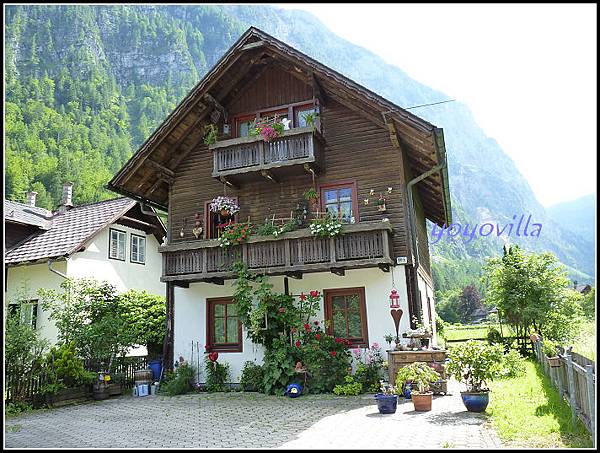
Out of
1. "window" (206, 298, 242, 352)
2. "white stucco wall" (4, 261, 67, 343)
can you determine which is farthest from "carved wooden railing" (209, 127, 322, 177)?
"white stucco wall" (4, 261, 67, 343)

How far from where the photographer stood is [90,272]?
19.8m

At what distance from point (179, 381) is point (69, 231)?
362 inches

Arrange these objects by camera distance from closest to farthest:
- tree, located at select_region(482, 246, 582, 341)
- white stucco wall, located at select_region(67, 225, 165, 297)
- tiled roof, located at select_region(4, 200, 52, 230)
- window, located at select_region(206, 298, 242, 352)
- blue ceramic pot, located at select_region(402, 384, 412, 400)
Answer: blue ceramic pot, located at select_region(402, 384, 412, 400) < window, located at select_region(206, 298, 242, 352) < white stucco wall, located at select_region(67, 225, 165, 297) < tiled roof, located at select_region(4, 200, 52, 230) < tree, located at select_region(482, 246, 582, 341)

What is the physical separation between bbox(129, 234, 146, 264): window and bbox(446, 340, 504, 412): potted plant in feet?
53.9

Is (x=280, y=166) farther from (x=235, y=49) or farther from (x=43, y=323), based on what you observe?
(x=43, y=323)

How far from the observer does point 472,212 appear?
190m

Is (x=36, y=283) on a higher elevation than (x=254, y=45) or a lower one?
lower

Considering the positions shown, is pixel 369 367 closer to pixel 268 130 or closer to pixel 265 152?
pixel 265 152

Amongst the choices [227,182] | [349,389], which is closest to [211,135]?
[227,182]

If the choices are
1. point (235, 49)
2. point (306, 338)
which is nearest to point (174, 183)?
point (235, 49)

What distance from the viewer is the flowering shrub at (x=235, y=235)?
14641mm

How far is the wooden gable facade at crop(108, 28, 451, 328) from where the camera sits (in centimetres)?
1409

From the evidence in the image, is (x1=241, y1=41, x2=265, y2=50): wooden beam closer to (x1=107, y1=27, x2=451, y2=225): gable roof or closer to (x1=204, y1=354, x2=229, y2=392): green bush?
(x1=107, y1=27, x2=451, y2=225): gable roof

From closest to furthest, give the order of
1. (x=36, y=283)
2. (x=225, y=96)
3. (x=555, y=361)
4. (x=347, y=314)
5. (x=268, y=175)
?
(x=555, y=361), (x=347, y=314), (x=268, y=175), (x=225, y=96), (x=36, y=283)
